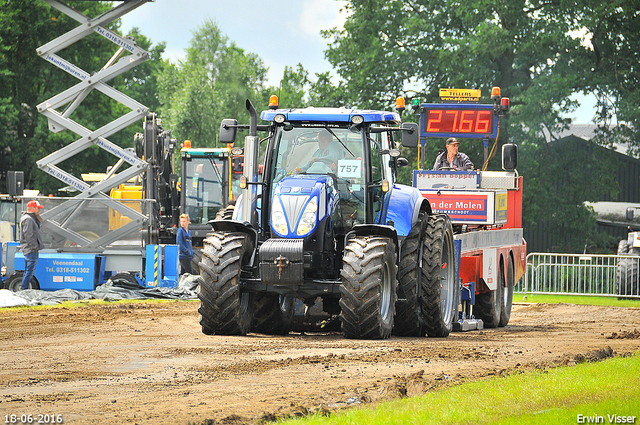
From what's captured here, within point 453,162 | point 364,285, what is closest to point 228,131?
point 364,285

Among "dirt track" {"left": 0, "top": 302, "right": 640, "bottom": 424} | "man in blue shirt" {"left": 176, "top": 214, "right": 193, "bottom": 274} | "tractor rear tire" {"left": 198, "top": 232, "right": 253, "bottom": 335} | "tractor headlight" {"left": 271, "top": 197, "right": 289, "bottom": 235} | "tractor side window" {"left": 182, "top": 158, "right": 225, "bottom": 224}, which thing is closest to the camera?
"dirt track" {"left": 0, "top": 302, "right": 640, "bottom": 424}

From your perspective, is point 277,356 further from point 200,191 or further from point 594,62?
point 594,62

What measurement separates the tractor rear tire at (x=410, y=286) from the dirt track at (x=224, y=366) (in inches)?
14.9

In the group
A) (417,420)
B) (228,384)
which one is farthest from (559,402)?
(228,384)

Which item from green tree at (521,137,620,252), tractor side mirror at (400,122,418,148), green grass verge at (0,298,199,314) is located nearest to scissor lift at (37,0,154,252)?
green grass verge at (0,298,199,314)

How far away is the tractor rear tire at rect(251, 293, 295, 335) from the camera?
455 inches

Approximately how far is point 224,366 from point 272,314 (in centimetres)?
341

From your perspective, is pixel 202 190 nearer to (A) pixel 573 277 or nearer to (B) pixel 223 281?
(A) pixel 573 277

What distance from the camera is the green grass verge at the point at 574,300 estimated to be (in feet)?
75.5

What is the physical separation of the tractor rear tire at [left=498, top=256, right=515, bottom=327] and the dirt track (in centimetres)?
238

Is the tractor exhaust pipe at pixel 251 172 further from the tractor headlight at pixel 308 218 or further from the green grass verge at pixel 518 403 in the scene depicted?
the green grass verge at pixel 518 403

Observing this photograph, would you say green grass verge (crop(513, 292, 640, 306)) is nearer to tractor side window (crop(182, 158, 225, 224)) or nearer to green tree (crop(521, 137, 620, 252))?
tractor side window (crop(182, 158, 225, 224))

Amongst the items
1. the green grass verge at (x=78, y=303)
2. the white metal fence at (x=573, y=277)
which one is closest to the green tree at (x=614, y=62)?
the white metal fence at (x=573, y=277)

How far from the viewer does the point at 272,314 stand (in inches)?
461
